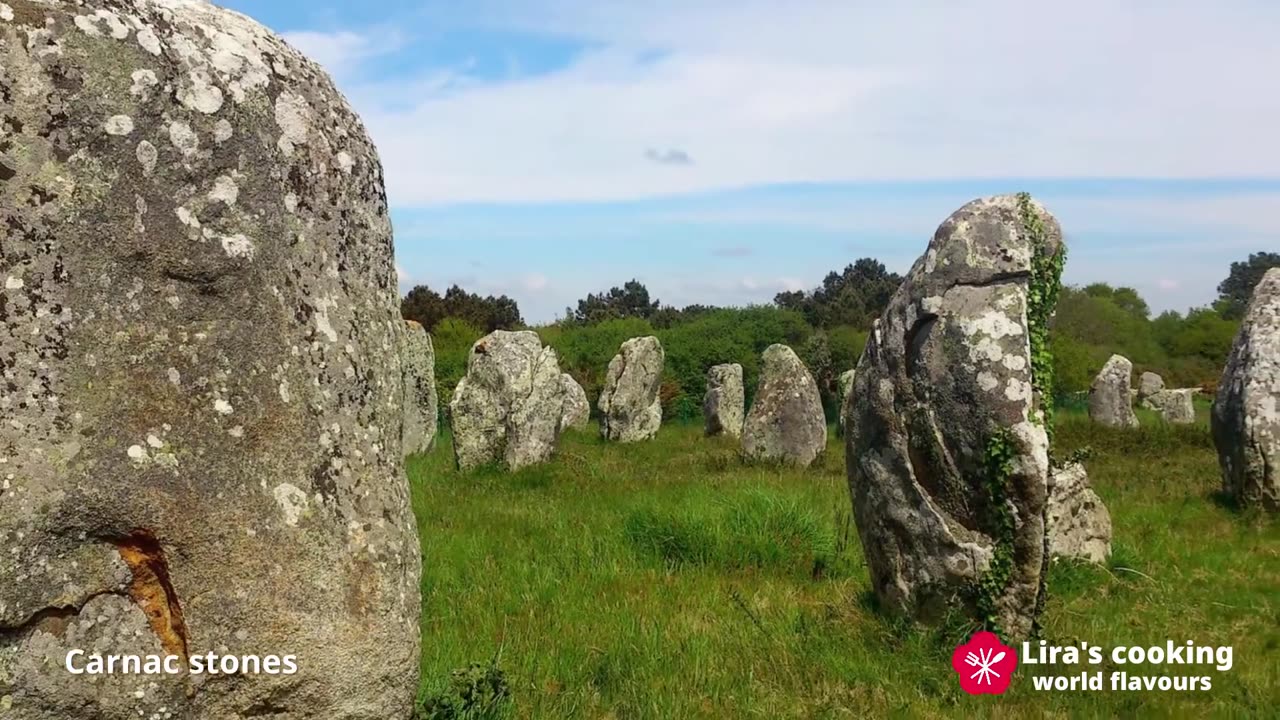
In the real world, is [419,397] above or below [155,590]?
above

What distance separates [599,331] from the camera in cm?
3441

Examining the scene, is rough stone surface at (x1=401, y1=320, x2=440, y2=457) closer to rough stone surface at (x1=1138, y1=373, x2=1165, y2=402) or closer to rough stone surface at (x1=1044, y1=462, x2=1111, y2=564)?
rough stone surface at (x1=1044, y1=462, x2=1111, y2=564)

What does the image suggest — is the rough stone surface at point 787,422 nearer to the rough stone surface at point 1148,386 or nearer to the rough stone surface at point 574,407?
the rough stone surface at point 574,407

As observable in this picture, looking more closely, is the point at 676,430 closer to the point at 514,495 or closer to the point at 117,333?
the point at 514,495

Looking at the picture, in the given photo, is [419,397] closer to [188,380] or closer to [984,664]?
[984,664]

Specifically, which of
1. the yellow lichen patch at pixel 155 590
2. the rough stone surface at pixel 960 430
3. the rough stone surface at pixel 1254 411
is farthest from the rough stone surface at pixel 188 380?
the rough stone surface at pixel 1254 411

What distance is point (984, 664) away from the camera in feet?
17.2

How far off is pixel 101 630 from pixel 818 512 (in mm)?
6589

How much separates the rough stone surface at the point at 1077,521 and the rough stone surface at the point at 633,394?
12.9 metres

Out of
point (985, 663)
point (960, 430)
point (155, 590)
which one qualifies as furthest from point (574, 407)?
point (155, 590)

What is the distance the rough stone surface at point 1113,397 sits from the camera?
21812 mm

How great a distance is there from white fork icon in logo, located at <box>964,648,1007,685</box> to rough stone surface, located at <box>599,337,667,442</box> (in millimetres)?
15046

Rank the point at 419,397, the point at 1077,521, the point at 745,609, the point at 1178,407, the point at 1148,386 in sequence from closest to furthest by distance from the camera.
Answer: the point at 745,609
the point at 1077,521
the point at 419,397
the point at 1178,407
the point at 1148,386

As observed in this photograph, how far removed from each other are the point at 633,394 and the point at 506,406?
652 cm
